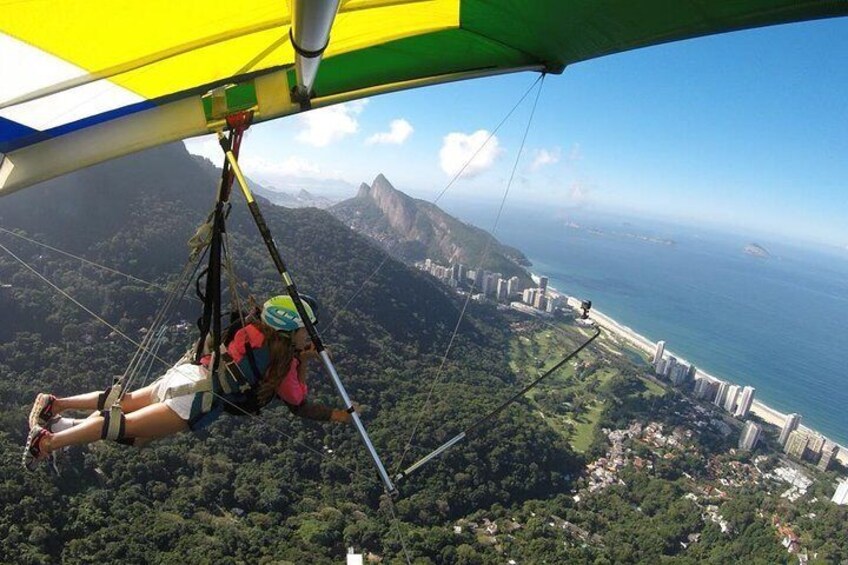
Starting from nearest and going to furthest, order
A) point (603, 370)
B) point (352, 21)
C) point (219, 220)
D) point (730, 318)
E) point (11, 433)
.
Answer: point (352, 21) < point (219, 220) < point (11, 433) < point (603, 370) < point (730, 318)

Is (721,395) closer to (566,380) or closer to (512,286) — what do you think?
(566,380)

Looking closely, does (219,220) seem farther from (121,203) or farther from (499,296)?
(499,296)

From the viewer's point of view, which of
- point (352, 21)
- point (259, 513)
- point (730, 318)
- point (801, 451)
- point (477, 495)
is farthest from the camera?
point (730, 318)

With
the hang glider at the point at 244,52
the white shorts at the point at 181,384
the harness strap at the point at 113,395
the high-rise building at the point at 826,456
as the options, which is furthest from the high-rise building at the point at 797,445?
the harness strap at the point at 113,395

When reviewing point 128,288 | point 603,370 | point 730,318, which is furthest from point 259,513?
point 730,318

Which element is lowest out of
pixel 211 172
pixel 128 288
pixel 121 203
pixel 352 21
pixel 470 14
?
pixel 128 288

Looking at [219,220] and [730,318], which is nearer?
[219,220]

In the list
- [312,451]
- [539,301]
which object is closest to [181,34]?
[312,451]
